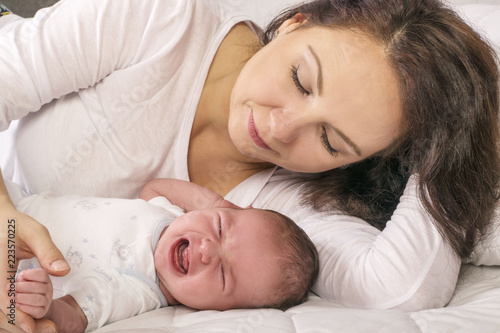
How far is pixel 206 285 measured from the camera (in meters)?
1.08

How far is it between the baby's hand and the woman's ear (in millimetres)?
790

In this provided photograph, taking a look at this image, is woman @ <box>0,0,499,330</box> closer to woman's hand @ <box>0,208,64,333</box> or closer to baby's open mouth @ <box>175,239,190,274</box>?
baby's open mouth @ <box>175,239,190,274</box>

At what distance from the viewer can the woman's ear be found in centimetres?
129

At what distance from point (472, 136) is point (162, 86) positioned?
75 cm

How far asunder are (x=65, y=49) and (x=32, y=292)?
0.64m

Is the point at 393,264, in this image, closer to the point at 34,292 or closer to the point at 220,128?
the point at 220,128

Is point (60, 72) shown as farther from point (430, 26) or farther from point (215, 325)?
point (430, 26)

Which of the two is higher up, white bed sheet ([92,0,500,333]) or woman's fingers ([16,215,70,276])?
woman's fingers ([16,215,70,276])

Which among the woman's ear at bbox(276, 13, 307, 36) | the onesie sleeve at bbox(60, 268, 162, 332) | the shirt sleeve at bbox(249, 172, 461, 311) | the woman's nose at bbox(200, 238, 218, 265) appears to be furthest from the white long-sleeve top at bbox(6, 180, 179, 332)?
the woman's ear at bbox(276, 13, 307, 36)

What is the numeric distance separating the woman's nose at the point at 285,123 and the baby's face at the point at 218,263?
185 millimetres

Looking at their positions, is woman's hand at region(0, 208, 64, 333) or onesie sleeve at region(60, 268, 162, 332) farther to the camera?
onesie sleeve at region(60, 268, 162, 332)

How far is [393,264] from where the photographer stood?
1158 mm

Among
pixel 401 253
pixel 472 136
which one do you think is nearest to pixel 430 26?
pixel 472 136

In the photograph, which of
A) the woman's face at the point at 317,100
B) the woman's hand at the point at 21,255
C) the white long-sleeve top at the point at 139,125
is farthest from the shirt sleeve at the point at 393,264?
the woman's hand at the point at 21,255
